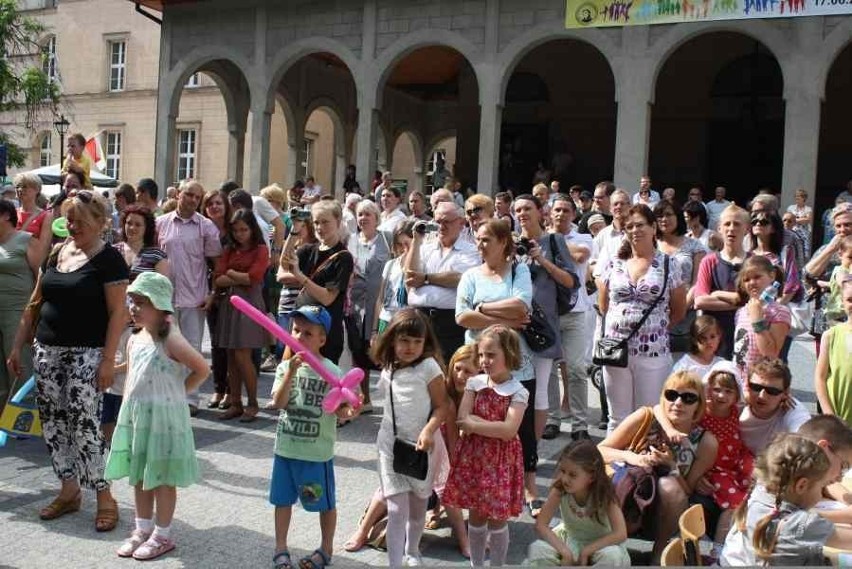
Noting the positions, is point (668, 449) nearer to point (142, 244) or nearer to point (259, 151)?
point (142, 244)

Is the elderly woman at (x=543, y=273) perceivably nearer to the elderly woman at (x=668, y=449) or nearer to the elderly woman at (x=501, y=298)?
the elderly woman at (x=501, y=298)

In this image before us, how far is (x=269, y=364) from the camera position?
9.73 m

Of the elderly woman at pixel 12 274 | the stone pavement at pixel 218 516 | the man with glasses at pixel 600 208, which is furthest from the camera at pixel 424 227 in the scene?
the man with glasses at pixel 600 208

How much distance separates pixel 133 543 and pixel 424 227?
272 centimetres

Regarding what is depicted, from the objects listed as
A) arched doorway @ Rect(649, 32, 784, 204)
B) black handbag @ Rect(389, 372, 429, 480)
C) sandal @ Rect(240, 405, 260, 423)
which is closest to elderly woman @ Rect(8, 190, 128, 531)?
black handbag @ Rect(389, 372, 429, 480)

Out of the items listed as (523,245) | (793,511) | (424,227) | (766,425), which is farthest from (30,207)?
(793,511)

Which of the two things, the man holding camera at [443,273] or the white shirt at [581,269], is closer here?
the man holding camera at [443,273]

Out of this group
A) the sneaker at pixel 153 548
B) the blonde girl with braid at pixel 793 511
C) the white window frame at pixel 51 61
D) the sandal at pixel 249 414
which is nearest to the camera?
the blonde girl with braid at pixel 793 511

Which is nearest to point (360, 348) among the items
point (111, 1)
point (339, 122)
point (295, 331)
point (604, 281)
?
point (604, 281)

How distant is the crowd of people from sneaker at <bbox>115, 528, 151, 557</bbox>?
1 cm

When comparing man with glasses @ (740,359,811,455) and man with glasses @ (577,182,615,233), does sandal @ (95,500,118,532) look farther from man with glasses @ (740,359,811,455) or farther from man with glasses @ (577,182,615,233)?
man with glasses @ (577,182,615,233)

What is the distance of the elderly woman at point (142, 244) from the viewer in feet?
20.7

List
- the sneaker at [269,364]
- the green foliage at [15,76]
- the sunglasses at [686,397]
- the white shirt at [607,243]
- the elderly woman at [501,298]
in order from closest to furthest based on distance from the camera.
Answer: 1. the sunglasses at [686,397]
2. the elderly woman at [501,298]
3. the white shirt at [607,243]
4. the sneaker at [269,364]
5. the green foliage at [15,76]

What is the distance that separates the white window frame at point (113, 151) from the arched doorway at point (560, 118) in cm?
1931
